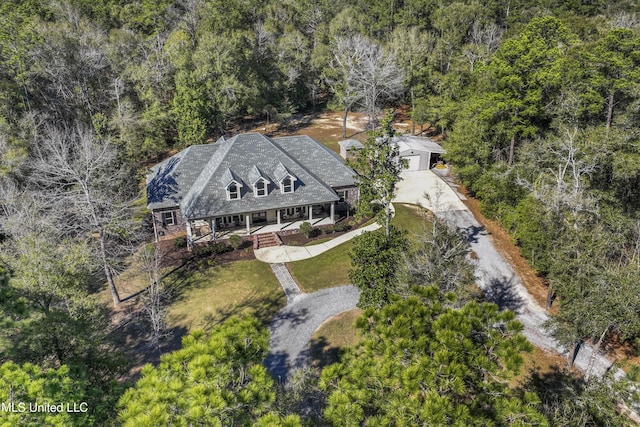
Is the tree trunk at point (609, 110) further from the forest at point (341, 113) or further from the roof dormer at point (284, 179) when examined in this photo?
the roof dormer at point (284, 179)

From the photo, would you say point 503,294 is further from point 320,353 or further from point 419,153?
point 419,153

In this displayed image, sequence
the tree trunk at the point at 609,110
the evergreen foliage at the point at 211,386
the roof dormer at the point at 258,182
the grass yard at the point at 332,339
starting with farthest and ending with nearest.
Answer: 1. the roof dormer at the point at 258,182
2. the tree trunk at the point at 609,110
3. the grass yard at the point at 332,339
4. the evergreen foliage at the point at 211,386

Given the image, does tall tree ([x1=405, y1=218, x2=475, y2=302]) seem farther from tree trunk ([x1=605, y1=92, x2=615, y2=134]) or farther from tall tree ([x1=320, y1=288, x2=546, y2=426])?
tree trunk ([x1=605, y1=92, x2=615, y2=134])

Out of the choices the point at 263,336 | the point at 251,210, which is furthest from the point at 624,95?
the point at 263,336

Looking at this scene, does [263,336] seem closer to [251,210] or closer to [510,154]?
[251,210]

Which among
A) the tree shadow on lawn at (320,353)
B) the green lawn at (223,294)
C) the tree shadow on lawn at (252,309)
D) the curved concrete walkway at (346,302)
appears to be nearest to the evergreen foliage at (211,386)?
the curved concrete walkway at (346,302)

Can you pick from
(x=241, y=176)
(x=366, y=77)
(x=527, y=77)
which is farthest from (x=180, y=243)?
(x=366, y=77)
